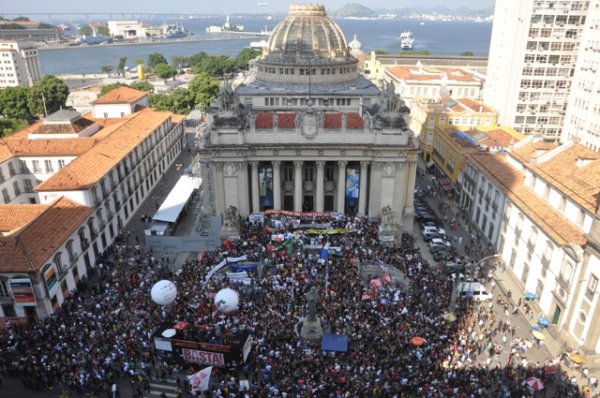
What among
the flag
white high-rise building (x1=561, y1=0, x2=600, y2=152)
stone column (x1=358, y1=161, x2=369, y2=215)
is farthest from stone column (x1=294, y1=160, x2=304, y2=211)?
white high-rise building (x1=561, y1=0, x2=600, y2=152)

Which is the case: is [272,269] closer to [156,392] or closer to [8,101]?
[156,392]

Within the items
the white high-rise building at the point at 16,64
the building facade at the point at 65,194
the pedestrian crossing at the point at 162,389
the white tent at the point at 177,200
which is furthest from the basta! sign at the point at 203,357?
the white high-rise building at the point at 16,64

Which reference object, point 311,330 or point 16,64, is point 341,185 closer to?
point 311,330

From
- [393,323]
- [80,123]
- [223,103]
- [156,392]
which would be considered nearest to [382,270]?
[393,323]

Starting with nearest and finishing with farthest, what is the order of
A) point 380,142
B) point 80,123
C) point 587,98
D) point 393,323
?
point 393,323 < point 380,142 < point 80,123 < point 587,98

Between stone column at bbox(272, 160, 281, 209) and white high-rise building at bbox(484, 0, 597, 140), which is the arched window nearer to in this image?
stone column at bbox(272, 160, 281, 209)

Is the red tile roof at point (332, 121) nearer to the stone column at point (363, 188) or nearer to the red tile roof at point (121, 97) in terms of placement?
the stone column at point (363, 188)
